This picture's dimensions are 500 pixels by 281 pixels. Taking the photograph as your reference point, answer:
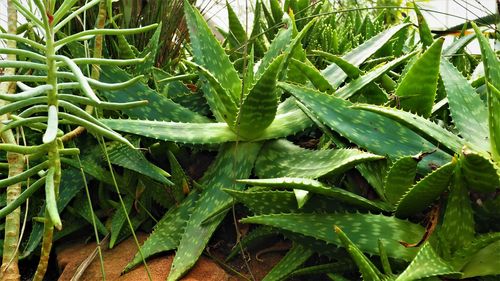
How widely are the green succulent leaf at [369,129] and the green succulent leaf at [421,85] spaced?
0.10m

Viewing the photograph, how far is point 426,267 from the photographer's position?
780mm

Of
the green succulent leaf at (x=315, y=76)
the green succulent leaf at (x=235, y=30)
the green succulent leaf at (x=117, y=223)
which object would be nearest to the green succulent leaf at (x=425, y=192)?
the green succulent leaf at (x=315, y=76)

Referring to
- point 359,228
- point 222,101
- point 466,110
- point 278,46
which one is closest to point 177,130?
point 222,101

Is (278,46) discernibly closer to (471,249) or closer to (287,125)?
(287,125)

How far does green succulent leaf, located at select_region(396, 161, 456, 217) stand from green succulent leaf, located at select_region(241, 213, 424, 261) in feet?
0.07

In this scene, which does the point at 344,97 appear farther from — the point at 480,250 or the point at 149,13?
the point at 149,13

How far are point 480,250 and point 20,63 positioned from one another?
26.9 inches

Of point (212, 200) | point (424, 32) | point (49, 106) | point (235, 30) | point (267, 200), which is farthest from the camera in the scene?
point (235, 30)

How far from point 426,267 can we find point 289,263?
0.27 meters

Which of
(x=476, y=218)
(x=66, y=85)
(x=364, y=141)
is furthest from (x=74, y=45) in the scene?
(x=476, y=218)

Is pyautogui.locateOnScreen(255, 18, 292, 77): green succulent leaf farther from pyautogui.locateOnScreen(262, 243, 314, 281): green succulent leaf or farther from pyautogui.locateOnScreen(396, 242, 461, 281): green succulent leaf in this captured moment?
pyautogui.locateOnScreen(396, 242, 461, 281): green succulent leaf

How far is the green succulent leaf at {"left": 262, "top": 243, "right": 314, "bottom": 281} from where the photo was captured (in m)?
0.98

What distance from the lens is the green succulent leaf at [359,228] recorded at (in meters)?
0.87

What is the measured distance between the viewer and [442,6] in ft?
10.7
